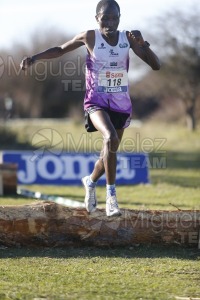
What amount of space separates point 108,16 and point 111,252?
2634 millimetres

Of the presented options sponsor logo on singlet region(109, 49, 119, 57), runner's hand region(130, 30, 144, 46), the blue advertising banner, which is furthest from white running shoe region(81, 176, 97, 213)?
the blue advertising banner

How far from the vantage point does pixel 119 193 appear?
50.1 feet

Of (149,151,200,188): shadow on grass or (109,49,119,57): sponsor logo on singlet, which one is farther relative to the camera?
(149,151,200,188): shadow on grass

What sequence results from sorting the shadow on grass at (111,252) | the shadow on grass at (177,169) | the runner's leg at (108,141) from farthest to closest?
1. the shadow on grass at (177,169)
2. the shadow on grass at (111,252)
3. the runner's leg at (108,141)

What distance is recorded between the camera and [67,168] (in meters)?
16.8

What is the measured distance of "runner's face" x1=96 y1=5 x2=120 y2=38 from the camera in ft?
25.5

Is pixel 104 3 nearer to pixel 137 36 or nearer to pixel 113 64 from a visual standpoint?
pixel 137 36

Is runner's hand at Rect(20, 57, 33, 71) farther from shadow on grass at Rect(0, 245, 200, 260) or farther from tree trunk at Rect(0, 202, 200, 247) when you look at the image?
shadow on grass at Rect(0, 245, 200, 260)

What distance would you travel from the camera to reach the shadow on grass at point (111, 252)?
793 centimetres

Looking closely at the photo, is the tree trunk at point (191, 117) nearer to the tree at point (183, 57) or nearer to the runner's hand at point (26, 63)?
the tree at point (183, 57)

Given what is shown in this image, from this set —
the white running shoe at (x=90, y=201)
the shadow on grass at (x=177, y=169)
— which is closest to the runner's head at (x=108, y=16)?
the white running shoe at (x=90, y=201)

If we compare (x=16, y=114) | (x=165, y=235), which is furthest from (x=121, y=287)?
(x=16, y=114)

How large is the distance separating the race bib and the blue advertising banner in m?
8.43

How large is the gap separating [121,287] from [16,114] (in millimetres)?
52657
